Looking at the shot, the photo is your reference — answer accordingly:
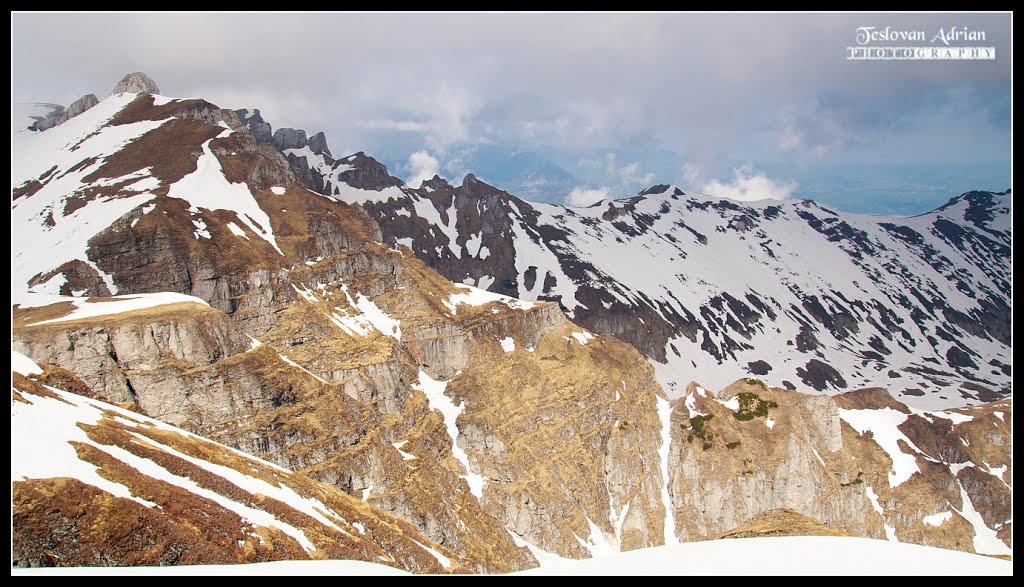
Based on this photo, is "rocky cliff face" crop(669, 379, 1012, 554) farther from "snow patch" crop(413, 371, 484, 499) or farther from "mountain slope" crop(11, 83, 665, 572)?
"snow patch" crop(413, 371, 484, 499)

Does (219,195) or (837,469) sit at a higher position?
(219,195)


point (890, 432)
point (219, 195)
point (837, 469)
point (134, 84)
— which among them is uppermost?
point (134, 84)

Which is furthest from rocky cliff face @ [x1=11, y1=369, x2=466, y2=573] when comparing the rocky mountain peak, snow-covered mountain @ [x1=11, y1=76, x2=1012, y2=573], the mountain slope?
the rocky mountain peak

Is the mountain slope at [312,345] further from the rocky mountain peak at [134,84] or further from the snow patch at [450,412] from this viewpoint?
the rocky mountain peak at [134,84]

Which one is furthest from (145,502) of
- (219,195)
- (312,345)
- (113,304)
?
(219,195)

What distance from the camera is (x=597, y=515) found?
3595 inches

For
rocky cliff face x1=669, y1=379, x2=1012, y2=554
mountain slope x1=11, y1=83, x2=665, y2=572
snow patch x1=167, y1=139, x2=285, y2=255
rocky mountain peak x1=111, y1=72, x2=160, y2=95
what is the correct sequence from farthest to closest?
1. rocky mountain peak x1=111, y1=72, x2=160, y2=95
2. rocky cliff face x1=669, y1=379, x2=1012, y2=554
3. snow patch x1=167, y1=139, x2=285, y2=255
4. mountain slope x1=11, y1=83, x2=665, y2=572

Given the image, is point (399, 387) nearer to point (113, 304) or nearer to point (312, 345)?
point (312, 345)

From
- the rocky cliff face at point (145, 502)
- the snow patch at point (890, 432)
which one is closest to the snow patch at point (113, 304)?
the rocky cliff face at point (145, 502)

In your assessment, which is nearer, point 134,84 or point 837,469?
point 837,469

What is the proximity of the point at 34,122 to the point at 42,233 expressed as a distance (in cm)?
12197

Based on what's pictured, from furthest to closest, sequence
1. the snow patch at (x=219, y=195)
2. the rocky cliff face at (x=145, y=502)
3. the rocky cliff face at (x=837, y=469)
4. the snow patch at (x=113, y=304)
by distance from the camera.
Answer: the rocky cliff face at (x=837, y=469), the snow patch at (x=219, y=195), the snow patch at (x=113, y=304), the rocky cliff face at (x=145, y=502)

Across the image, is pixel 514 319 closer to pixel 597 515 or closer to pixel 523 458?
pixel 523 458

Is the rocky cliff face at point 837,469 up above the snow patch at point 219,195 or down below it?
below
